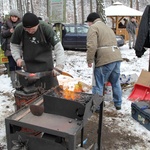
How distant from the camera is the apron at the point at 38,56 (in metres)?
3.28

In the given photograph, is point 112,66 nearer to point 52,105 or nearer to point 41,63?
point 41,63

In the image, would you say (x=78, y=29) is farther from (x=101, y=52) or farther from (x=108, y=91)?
(x=101, y=52)

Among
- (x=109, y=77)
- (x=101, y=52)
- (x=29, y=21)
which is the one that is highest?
(x=29, y=21)

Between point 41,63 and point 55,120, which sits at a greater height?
point 41,63

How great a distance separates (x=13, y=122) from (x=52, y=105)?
0.40 metres

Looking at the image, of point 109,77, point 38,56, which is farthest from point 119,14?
point 38,56

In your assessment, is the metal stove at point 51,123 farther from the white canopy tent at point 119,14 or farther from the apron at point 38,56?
the white canopy tent at point 119,14

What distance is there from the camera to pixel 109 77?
4.55 metres

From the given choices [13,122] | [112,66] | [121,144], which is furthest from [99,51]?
[13,122]

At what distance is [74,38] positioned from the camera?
12211 mm

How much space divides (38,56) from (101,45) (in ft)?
4.17

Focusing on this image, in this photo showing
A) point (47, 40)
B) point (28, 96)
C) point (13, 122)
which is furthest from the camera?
point (47, 40)

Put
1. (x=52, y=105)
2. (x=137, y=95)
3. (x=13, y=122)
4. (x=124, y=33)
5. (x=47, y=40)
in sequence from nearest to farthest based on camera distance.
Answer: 1. (x=13, y=122)
2. (x=52, y=105)
3. (x=47, y=40)
4. (x=137, y=95)
5. (x=124, y=33)

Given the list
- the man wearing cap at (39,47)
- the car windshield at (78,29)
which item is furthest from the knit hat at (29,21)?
the car windshield at (78,29)
